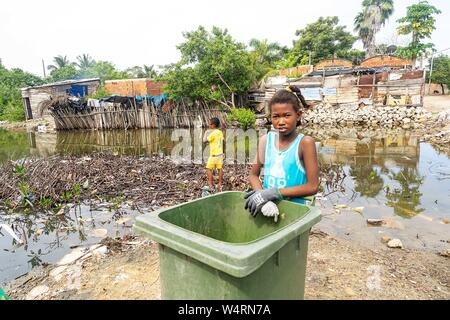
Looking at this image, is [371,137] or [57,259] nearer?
[57,259]

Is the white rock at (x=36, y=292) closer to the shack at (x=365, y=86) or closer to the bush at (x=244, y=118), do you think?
the bush at (x=244, y=118)

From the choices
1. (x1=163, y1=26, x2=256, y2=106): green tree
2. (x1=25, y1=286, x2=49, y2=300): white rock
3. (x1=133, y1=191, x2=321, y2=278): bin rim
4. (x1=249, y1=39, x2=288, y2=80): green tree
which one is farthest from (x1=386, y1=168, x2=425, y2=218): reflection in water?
(x1=249, y1=39, x2=288, y2=80): green tree

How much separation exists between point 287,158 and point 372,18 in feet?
121

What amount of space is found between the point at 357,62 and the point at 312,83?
13273mm

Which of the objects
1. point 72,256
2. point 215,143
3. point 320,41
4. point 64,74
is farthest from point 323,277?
point 64,74

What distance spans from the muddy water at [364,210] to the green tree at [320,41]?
18.9 meters

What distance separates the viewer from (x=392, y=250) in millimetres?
3311

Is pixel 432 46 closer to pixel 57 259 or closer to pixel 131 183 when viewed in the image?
pixel 131 183

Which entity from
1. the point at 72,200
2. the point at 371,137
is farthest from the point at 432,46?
the point at 72,200

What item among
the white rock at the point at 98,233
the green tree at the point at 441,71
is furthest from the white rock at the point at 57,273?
the green tree at the point at 441,71

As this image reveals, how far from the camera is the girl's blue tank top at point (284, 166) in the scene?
1.84 meters

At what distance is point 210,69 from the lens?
621 inches

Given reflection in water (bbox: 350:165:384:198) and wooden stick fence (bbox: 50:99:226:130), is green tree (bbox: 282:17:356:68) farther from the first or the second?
reflection in water (bbox: 350:165:384:198)

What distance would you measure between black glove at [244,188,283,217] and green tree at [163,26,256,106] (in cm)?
1424
